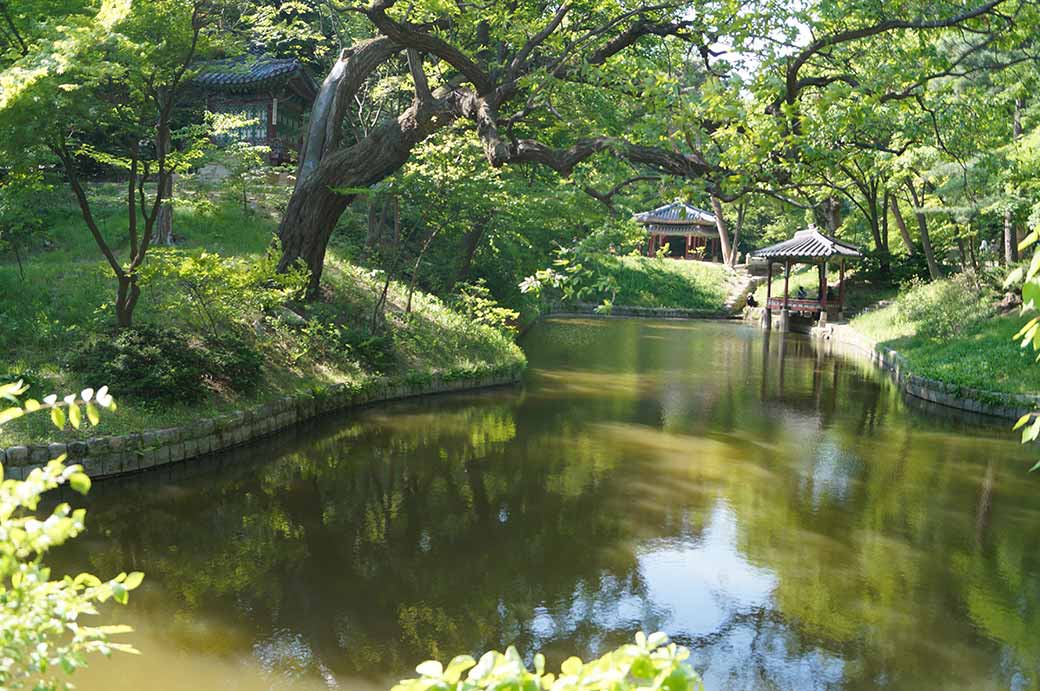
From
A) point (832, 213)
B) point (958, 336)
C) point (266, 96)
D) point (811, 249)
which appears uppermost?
point (266, 96)

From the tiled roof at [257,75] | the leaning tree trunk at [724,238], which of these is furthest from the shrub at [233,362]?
the leaning tree trunk at [724,238]

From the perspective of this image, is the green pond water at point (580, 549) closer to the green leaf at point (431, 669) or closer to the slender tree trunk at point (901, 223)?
the green leaf at point (431, 669)

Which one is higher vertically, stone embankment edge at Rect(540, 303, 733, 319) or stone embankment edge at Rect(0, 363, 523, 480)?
stone embankment edge at Rect(540, 303, 733, 319)

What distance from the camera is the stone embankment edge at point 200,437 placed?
7.83m

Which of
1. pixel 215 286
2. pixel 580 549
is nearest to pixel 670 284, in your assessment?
pixel 215 286

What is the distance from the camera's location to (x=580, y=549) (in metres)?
7.02

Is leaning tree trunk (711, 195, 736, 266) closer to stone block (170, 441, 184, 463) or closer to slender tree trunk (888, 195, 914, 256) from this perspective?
slender tree trunk (888, 195, 914, 256)

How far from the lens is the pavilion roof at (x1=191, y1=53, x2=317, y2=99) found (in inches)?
833

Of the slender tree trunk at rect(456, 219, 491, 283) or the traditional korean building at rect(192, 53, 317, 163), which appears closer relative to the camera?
the slender tree trunk at rect(456, 219, 491, 283)

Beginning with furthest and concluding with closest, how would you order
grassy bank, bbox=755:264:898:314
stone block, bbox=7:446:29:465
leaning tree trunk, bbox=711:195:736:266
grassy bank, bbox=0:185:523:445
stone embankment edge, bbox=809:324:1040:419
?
leaning tree trunk, bbox=711:195:736:266 < grassy bank, bbox=755:264:898:314 < stone embankment edge, bbox=809:324:1040:419 < grassy bank, bbox=0:185:523:445 < stone block, bbox=7:446:29:465

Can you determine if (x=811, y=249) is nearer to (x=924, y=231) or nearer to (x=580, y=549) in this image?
(x=924, y=231)

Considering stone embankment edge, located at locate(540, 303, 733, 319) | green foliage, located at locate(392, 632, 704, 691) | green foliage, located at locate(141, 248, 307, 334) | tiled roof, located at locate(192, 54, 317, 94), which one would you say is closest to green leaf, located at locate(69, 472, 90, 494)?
green foliage, located at locate(392, 632, 704, 691)

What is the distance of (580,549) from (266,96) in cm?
1891

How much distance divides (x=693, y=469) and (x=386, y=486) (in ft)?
11.6
